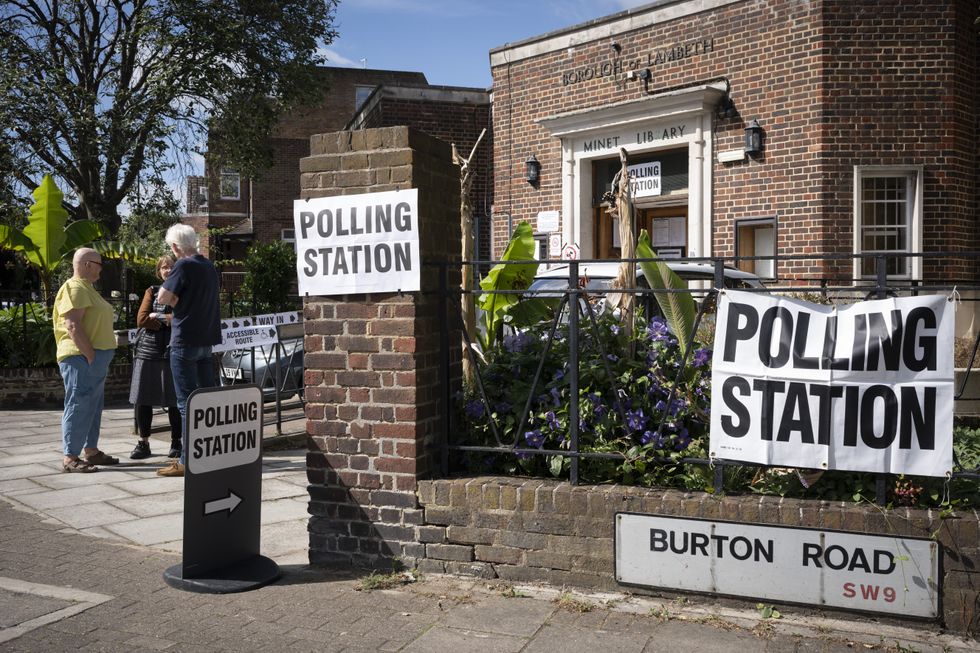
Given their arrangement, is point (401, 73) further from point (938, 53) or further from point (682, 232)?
point (938, 53)

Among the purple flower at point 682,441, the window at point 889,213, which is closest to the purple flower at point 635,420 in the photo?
the purple flower at point 682,441

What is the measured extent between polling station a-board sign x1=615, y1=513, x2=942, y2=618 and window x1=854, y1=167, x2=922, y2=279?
1022 cm

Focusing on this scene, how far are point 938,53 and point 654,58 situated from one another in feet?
14.5

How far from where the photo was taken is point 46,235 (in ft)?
46.3

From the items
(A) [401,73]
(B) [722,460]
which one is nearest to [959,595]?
(B) [722,460]

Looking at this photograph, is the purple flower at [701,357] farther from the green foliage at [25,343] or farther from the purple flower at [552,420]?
the green foliage at [25,343]

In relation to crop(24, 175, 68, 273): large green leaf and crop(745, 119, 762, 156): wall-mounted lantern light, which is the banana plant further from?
crop(745, 119, 762, 156): wall-mounted lantern light

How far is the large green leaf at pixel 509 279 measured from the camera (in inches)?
229

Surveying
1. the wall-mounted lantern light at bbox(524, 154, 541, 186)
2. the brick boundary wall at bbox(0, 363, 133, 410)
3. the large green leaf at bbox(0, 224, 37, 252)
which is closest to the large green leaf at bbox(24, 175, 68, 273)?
the large green leaf at bbox(0, 224, 37, 252)

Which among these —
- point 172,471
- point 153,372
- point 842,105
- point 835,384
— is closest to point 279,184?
point 842,105

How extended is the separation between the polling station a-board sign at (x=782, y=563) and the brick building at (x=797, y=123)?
927 cm

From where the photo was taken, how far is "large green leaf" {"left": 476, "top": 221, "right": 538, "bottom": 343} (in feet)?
19.1

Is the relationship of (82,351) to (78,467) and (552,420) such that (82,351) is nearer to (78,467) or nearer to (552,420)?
(78,467)

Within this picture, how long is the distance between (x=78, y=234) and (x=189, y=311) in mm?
8873
